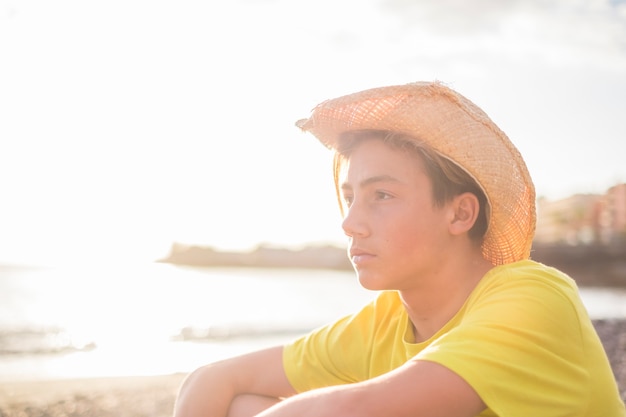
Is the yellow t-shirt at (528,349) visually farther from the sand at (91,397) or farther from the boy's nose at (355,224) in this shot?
the sand at (91,397)

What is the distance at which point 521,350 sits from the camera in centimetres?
186

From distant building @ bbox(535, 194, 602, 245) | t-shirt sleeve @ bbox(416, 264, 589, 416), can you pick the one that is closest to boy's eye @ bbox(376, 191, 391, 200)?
t-shirt sleeve @ bbox(416, 264, 589, 416)

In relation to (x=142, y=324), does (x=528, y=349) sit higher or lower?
higher

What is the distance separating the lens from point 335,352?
2.71 meters

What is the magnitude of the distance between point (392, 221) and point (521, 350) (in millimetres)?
624

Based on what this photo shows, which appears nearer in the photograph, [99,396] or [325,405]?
[325,405]

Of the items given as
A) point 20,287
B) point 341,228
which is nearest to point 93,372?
point 341,228

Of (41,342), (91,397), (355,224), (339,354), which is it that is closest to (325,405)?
(355,224)

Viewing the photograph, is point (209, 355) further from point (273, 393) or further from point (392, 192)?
point (392, 192)

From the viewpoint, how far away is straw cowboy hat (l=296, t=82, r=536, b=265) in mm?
2316

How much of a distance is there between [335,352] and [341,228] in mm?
535

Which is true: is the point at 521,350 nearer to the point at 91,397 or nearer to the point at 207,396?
the point at 207,396

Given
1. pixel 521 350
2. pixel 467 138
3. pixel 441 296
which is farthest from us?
pixel 441 296

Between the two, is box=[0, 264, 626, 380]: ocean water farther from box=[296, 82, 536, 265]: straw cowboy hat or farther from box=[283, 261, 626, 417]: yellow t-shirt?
box=[283, 261, 626, 417]: yellow t-shirt
